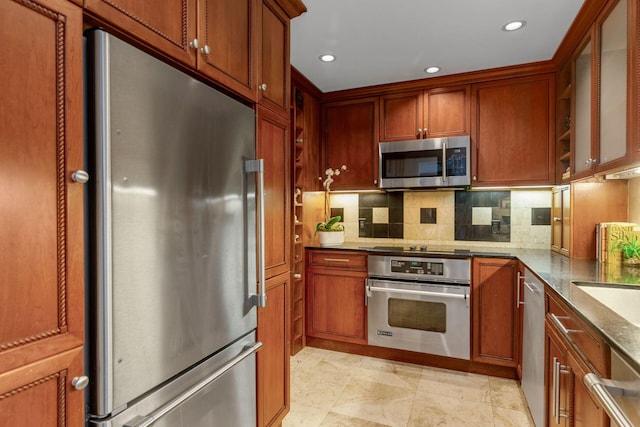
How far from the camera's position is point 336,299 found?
3072 millimetres

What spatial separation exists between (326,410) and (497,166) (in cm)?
234

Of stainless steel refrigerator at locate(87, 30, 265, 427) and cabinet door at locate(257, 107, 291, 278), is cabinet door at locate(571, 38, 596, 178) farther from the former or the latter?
stainless steel refrigerator at locate(87, 30, 265, 427)

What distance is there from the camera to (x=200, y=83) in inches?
48.9

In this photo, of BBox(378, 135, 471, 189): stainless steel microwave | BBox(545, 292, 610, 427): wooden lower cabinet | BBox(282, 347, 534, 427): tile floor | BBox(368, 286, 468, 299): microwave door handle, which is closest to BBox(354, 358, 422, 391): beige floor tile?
BBox(282, 347, 534, 427): tile floor

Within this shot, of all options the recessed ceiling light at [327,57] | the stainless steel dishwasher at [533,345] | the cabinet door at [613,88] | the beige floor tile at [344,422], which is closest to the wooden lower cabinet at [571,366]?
the stainless steel dishwasher at [533,345]

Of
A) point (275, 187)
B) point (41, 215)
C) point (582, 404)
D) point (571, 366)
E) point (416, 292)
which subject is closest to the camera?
point (41, 215)

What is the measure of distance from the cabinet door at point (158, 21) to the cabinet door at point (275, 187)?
0.50m

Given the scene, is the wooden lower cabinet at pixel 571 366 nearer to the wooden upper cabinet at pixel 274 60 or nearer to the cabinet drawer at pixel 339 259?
the cabinet drawer at pixel 339 259

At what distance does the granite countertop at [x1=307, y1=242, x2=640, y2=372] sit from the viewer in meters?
0.91

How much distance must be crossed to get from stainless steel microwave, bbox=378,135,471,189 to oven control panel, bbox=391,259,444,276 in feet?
2.28

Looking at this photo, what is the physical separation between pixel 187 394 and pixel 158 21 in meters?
1.23

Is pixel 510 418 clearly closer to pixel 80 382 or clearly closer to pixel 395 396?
pixel 395 396

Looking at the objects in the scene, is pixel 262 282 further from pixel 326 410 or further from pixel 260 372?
pixel 326 410

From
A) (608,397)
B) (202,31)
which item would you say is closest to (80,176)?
(202,31)
